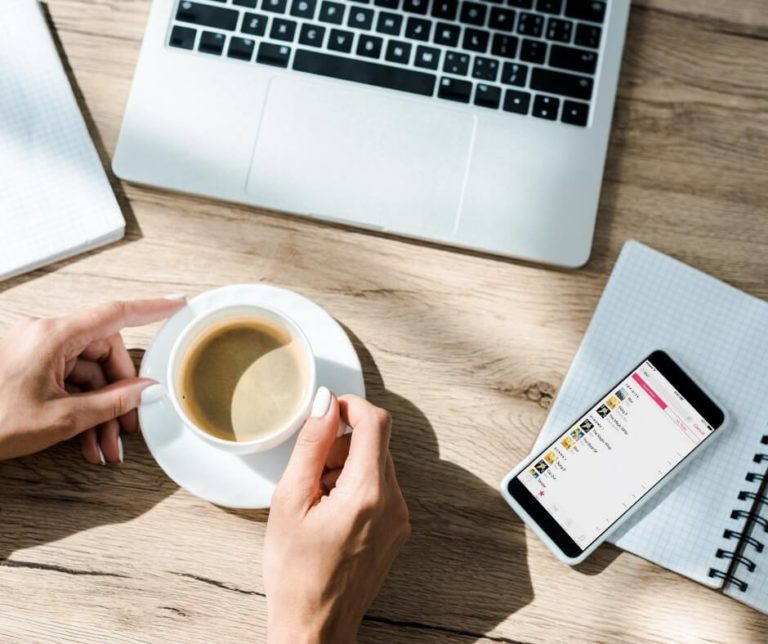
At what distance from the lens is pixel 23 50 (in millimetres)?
892

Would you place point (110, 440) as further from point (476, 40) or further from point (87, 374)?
point (476, 40)

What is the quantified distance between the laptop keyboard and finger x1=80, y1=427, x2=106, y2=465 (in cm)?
44

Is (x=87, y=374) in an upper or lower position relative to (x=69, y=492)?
upper

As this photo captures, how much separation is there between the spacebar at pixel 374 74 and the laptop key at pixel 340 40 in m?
0.01

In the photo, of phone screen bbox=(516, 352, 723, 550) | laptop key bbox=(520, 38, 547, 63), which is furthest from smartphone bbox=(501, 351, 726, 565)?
laptop key bbox=(520, 38, 547, 63)

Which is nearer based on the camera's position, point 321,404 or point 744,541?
point 321,404

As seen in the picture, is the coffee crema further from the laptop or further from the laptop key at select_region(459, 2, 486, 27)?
the laptop key at select_region(459, 2, 486, 27)

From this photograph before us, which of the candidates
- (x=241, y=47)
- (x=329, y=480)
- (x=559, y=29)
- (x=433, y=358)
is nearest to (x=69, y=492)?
(x=329, y=480)

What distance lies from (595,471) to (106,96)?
698mm

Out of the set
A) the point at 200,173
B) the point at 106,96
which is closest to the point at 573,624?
the point at 200,173

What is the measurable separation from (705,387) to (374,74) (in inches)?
19.8

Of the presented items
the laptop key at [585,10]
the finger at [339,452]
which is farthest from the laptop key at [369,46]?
the finger at [339,452]

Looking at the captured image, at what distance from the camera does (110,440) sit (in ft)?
2.69

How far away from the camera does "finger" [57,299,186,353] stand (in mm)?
782
